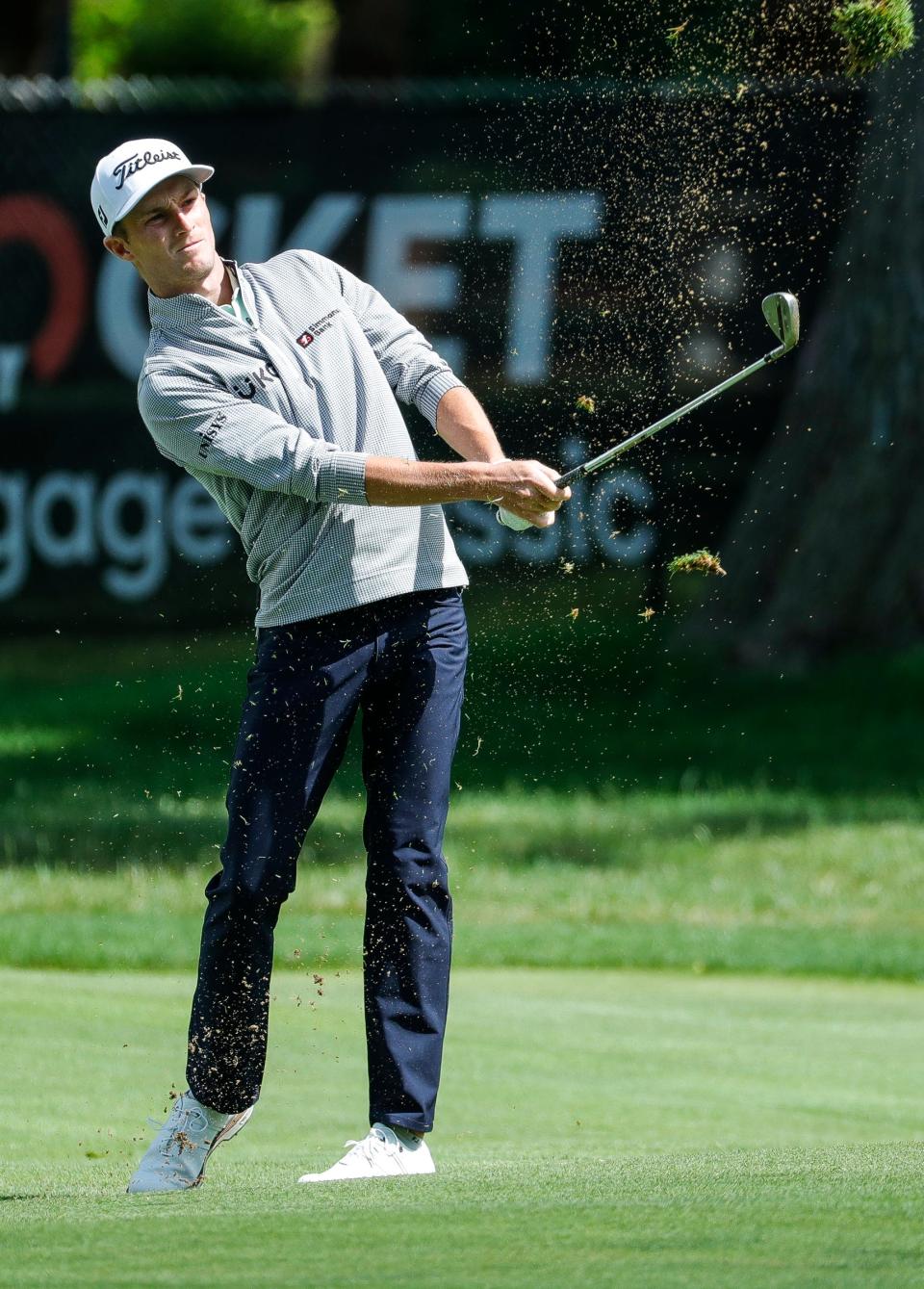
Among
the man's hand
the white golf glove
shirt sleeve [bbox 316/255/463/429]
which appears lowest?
the white golf glove

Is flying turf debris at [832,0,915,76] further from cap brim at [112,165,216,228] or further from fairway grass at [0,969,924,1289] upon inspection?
fairway grass at [0,969,924,1289]

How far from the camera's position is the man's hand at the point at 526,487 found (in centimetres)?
445

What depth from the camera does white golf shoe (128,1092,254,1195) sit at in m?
4.48

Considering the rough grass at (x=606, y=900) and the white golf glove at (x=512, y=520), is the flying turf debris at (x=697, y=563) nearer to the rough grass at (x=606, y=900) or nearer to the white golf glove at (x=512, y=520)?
the white golf glove at (x=512, y=520)

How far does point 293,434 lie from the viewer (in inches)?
174

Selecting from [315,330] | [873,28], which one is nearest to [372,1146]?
[315,330]

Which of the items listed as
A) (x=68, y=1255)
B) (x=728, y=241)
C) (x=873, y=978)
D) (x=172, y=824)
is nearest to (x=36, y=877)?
(x=172, y=824)

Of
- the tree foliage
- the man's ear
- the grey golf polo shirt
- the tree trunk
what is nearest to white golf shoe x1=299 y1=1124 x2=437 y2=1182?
the grey golf polo shirt

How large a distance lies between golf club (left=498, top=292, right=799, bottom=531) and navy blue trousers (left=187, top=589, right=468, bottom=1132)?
38 centimetres

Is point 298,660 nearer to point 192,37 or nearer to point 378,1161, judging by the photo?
point 378,1161

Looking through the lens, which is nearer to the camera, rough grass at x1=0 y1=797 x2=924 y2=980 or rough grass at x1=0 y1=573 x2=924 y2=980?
rough grass at x1=0 y1=797 x2=924 y2=980

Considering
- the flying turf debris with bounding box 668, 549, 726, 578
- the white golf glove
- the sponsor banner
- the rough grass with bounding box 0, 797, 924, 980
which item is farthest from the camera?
the sponsor banner

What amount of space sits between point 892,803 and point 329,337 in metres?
6.56

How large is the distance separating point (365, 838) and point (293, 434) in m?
0.81
